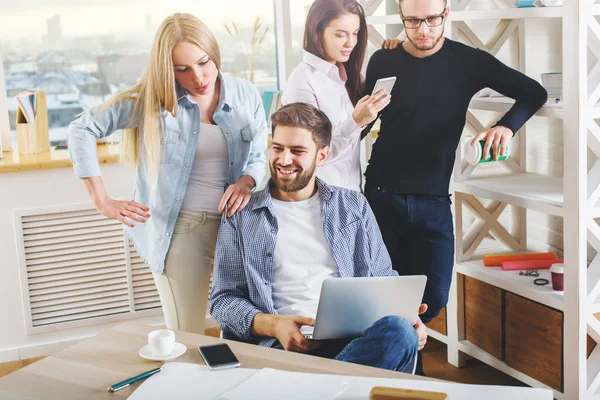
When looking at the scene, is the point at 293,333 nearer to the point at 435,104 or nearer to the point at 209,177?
the point at 209,177

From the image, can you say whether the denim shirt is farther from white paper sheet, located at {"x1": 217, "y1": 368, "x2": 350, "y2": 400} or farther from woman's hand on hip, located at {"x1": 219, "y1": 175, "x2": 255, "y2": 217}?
white paper sheet, located at {"x1": 217, "y1": 368, "x2": 350, "y2": 400}

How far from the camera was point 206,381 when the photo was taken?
144cm

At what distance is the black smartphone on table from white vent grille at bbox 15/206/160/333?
1.86 metres

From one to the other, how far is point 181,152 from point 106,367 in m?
0.96

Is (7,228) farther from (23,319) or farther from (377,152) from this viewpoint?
(377,152)

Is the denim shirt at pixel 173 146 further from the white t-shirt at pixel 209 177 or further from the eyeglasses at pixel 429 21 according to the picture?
the eyeglasses at pixel 429 21

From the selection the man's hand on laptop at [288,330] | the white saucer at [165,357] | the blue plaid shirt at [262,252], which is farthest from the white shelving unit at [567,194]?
the white saucer at [165,357]

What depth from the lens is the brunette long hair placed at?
2482 millimetres

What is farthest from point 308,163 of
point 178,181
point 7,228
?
point 7,228

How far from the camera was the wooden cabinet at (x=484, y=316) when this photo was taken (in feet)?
9.33

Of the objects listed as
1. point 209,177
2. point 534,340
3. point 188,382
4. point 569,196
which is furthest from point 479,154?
point 188,382

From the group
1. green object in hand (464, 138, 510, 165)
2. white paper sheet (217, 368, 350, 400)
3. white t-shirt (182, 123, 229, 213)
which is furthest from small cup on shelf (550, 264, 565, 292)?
white paper sheet (217, 368, 350, 400)

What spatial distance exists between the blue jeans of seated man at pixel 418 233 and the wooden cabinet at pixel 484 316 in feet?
1.02

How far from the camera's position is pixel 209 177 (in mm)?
2404
